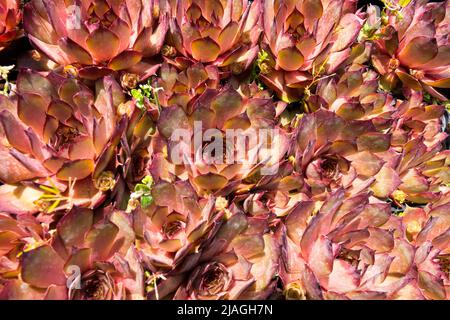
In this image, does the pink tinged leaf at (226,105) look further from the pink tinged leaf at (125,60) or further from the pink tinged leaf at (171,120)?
the pink tinged leaf at (125,60)

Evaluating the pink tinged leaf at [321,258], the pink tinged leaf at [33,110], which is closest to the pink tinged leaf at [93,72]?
the pink tinged leaf at [33,110]

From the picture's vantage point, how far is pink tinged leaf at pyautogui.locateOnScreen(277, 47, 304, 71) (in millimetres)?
1020

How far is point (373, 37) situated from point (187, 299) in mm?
889

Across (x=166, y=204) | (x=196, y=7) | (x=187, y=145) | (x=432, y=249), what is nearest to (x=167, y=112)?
(x=187, y=145)

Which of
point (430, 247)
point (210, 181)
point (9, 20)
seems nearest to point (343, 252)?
point (430, 247)

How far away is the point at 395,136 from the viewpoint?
1.13m

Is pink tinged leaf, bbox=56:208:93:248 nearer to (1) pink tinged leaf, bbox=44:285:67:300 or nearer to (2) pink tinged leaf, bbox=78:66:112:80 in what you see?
(1) pink tinged leaf, bbox=44:285:67:300

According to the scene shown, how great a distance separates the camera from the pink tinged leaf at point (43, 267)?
0.68 metres

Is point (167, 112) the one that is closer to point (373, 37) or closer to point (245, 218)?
point (245, 218)

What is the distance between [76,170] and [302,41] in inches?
23.7

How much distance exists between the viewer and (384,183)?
1.06 meters

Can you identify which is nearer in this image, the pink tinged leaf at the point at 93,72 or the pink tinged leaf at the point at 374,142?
the pink tinged leaf at the point at 93,72

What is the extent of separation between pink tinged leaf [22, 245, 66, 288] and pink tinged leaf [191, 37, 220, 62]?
1.75 ft

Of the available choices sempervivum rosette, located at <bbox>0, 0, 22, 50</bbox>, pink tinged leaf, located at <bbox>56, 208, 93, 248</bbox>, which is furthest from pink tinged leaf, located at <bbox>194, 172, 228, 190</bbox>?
sempervivum rosette, located at <bbox>0, 0, 22, 50</bbox>
